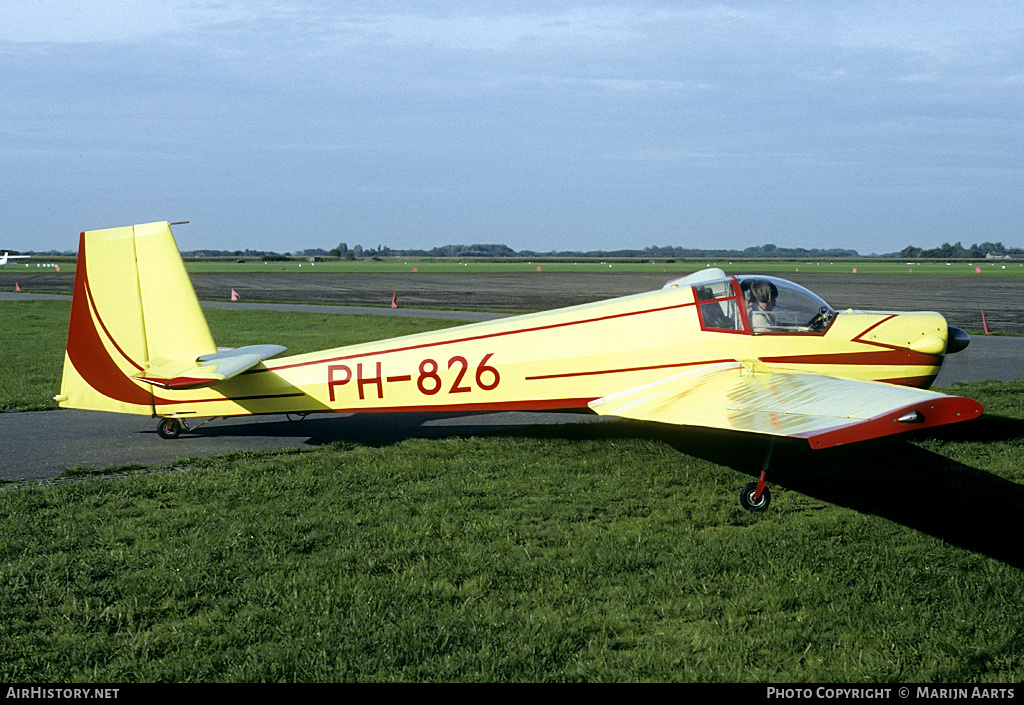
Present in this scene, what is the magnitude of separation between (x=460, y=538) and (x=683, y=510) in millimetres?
2062

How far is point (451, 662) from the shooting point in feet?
14.3

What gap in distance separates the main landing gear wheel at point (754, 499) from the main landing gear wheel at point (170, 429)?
273 inches

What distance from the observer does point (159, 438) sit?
10102 mm

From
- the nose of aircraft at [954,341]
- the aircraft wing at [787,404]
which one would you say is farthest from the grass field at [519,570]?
the nose of aircraft at [954,341]

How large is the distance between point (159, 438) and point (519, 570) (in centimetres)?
636

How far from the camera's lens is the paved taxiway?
9.02m

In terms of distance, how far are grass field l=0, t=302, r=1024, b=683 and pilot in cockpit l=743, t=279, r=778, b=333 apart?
59.9 inches

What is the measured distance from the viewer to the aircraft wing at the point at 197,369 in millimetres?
8602

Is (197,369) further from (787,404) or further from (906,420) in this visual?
(906,420)

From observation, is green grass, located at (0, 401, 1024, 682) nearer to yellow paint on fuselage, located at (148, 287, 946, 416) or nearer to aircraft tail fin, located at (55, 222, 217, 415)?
yellow paint on fuselage, located at (148, 287, 946, 416)

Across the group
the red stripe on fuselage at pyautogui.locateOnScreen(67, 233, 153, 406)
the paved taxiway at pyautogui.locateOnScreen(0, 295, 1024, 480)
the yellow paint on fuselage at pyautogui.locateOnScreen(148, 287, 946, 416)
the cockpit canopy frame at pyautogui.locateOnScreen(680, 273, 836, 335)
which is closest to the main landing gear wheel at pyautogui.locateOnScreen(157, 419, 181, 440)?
the paved taxiway at pyautogui.locateOnScreen(0, 295, 1024, 480)

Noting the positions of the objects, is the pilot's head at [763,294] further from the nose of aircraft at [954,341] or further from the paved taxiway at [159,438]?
the paved taxiway at [159,438]

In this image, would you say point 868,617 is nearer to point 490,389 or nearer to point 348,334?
point 490,389

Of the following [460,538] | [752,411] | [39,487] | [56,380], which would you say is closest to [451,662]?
[460,538]
